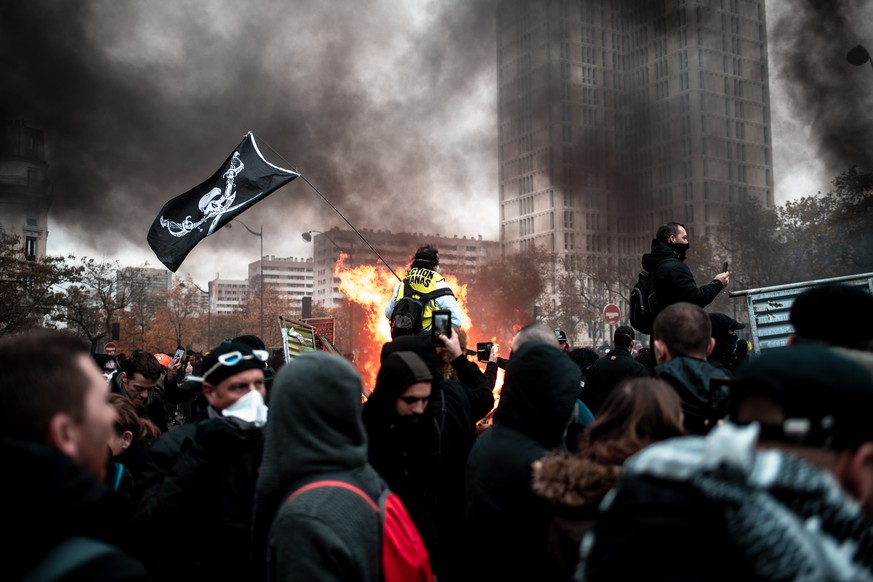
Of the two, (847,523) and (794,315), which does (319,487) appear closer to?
(847,523)

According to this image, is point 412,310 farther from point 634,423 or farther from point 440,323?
point 634,423

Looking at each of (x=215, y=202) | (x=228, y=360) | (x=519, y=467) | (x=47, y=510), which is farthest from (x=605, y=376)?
(x=215, y=202)

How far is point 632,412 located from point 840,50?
28.9 metres

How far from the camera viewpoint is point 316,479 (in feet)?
7.51

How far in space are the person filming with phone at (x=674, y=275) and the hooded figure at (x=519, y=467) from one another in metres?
2.53

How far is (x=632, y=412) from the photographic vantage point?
2623 mm

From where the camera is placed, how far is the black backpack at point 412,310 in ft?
→ 21.1

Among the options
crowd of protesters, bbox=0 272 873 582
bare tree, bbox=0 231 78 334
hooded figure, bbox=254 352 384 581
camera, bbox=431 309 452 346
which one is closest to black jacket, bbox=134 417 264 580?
crowd of protesters, bbox=0 272 873 582

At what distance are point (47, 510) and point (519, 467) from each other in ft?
6.37

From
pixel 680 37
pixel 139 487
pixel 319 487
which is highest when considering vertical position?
pixel 680 37

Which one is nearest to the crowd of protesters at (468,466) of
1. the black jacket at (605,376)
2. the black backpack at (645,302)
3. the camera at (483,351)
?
the camera at (483,351)

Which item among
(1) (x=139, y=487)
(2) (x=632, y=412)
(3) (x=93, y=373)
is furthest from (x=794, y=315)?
(1) (x=139, y=487)

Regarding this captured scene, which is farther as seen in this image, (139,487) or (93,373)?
(139,487)

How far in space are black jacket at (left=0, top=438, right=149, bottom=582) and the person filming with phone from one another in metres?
4.53
